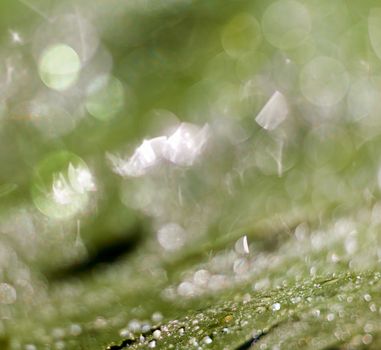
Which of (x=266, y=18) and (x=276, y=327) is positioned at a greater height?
(x=266, y=18)

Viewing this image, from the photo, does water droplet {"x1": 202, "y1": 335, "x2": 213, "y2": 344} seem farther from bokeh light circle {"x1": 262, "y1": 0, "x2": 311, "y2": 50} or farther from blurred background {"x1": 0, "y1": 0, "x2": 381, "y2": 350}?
bokeh light circle {"x1": 262, "y1": 0, "x2": 311, "y2": 50}

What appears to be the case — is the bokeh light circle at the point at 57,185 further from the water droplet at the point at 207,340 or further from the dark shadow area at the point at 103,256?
the water droplet at the point at 207,340

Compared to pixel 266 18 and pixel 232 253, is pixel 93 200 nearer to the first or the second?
pixel 232 253

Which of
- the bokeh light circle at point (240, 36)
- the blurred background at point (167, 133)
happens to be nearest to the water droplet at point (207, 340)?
the blurred background at point (167, 133)

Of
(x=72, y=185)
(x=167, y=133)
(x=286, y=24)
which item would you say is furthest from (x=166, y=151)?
(x=286, y=24)

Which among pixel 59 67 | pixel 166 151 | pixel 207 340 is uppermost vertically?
pixel 59 67

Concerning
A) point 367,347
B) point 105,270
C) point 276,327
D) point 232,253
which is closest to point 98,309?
point 105,270

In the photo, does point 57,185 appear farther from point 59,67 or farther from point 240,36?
point 240,36
